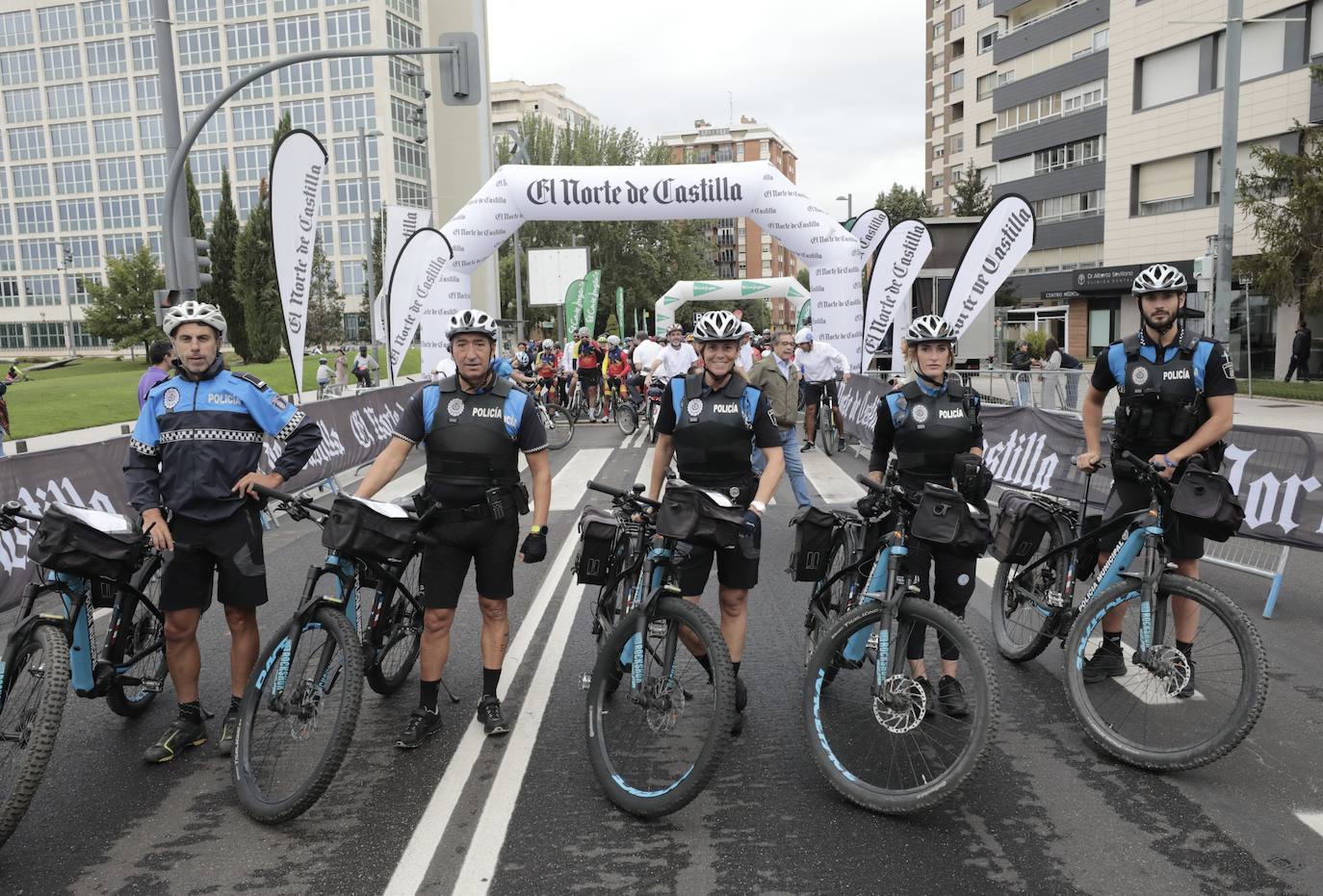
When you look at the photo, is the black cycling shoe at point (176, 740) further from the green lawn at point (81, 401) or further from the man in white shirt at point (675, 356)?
the green lawn at point (81, 401)

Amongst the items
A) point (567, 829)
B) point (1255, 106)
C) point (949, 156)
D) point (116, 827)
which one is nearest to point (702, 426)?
point (567, 829)

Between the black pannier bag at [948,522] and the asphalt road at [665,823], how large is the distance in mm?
931

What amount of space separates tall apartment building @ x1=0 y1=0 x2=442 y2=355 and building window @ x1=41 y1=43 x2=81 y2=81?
0.12 metres

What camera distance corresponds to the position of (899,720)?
3.92m

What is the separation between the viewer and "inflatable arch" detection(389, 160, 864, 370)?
17.6m

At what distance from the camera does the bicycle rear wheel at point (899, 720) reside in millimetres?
3605

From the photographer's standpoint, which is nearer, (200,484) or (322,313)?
(200,484)

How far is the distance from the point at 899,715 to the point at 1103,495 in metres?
4.75

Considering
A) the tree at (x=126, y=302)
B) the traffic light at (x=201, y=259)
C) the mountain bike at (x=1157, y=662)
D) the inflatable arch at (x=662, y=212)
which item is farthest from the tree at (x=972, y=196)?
the mountain bike at (x=1157, y=662)

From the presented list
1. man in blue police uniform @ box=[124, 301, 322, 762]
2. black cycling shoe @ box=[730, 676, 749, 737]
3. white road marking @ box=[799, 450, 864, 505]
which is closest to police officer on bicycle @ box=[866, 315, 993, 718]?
black cycling shoe @ box=[730, 676, 749, 737]

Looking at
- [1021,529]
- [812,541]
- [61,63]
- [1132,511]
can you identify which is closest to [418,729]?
[812,541]

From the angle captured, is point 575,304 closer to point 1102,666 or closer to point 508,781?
point 1102,666

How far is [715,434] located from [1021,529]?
1741 mm

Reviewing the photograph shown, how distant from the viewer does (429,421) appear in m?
4.55
